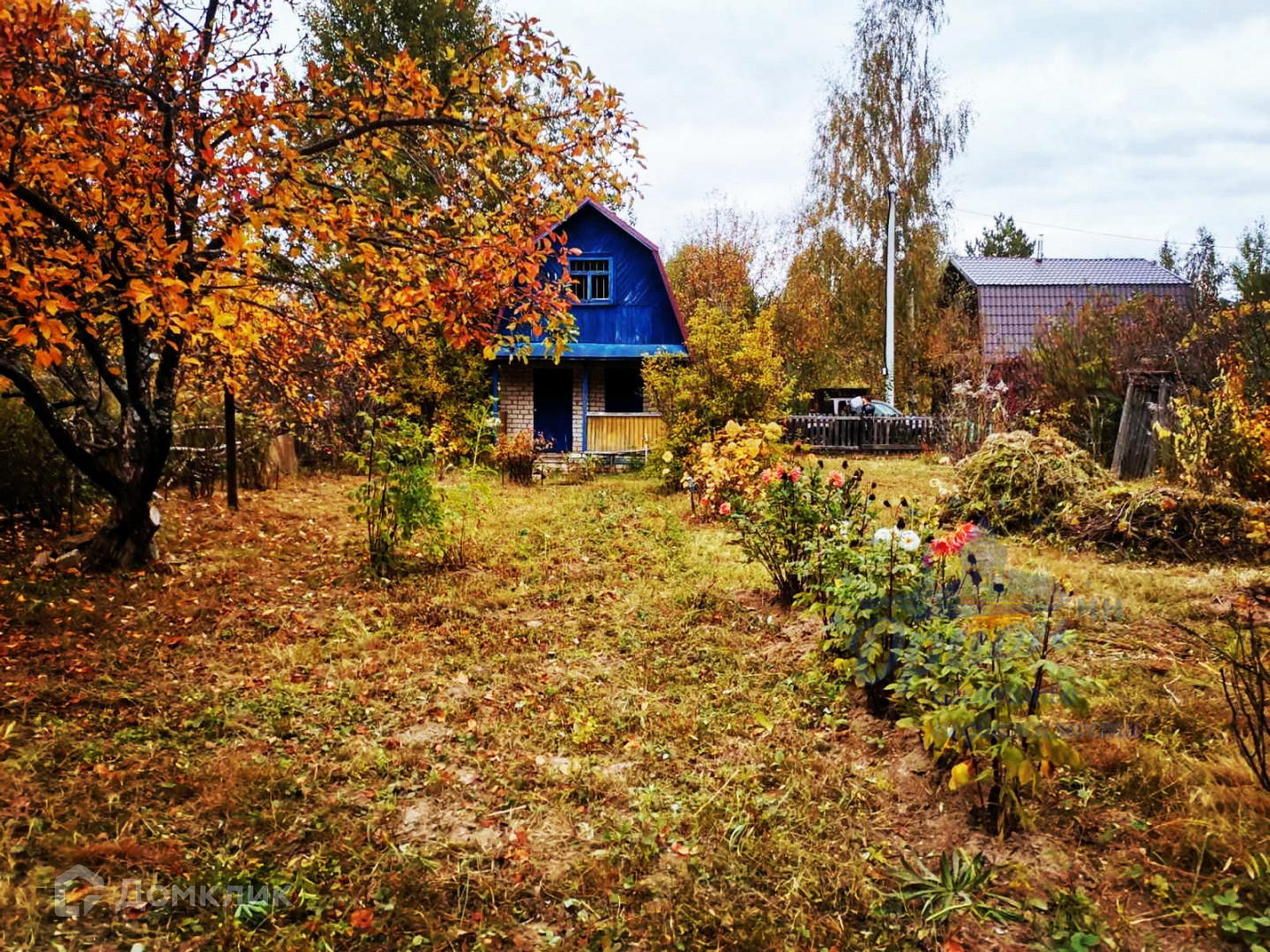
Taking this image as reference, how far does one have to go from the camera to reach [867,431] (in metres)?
19.6

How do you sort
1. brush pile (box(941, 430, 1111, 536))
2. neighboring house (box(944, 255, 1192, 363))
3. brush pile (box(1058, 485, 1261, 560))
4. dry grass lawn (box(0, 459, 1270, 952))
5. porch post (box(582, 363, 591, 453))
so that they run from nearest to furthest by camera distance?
dry grass lawn (box(0, 459, 1270, 952)), brush pile (box(1058, 485, 1261, 560)), brush pile (box(941, 430, 1111, 536)), porch post (box(582, 363, 591, 453)), neighboring house (box(944, 255, 1192, 363))

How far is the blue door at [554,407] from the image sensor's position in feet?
58.9

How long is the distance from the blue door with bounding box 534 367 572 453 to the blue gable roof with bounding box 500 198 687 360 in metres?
0.96

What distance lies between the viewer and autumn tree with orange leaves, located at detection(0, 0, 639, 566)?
378cm

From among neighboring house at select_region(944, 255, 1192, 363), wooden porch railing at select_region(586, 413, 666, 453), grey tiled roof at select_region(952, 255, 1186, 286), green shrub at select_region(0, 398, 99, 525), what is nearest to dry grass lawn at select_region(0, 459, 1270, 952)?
green shrub at select_region(0, 398, 99, 525)

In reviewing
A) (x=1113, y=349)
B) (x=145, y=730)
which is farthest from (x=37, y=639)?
(x=1113, y=349)

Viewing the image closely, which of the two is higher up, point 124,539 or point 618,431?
point 618,431

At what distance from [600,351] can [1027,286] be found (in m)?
16.8

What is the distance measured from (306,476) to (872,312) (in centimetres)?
1958

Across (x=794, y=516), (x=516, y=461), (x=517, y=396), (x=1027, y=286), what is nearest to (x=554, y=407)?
(x=517, y=396)

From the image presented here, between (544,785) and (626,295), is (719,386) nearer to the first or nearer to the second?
(626,295)

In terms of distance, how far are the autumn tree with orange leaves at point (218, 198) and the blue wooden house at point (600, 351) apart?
1046 centimetres

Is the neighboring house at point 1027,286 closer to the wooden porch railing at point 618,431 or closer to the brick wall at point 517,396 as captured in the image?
the wooden porch railing at point 618,431

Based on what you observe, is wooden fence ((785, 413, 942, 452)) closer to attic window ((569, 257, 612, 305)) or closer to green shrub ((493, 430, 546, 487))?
attic window ((569, 257, 612, 305))
